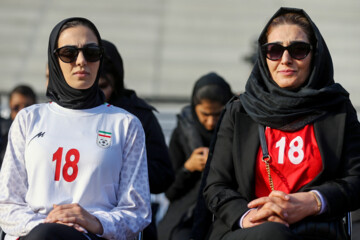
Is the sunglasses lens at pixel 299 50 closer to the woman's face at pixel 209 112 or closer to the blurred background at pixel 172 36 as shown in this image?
the woman's face at pixel 209 112

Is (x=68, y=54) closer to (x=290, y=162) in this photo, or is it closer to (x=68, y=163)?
(x=68, y=163)

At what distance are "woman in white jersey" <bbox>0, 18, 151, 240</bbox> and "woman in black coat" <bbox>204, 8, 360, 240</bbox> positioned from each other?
497mm

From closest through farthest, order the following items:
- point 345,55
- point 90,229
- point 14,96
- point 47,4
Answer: point 90,229
point 14,96
point 345,55
point 47,4

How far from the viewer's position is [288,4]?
18891 millimetres

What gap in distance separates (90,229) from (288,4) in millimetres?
16503

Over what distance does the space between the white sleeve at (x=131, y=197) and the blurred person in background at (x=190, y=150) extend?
139 cm

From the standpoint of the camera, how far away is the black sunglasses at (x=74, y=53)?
11.9ft

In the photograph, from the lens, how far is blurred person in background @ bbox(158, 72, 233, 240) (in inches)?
198

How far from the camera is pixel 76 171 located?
3422 millimetres

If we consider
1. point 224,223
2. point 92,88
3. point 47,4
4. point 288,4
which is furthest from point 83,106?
point 47,4

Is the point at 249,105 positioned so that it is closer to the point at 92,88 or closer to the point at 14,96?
the point at 92,88

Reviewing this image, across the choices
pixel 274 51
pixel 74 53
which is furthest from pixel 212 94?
pixel 74 53

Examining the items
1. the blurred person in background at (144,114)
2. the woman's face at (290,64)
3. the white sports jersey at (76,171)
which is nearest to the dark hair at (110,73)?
the blurred person in background at (144,114)

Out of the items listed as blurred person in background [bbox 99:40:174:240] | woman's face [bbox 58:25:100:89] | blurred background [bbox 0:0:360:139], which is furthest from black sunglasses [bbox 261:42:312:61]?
blurred background [bbox 0:0:360:139]
